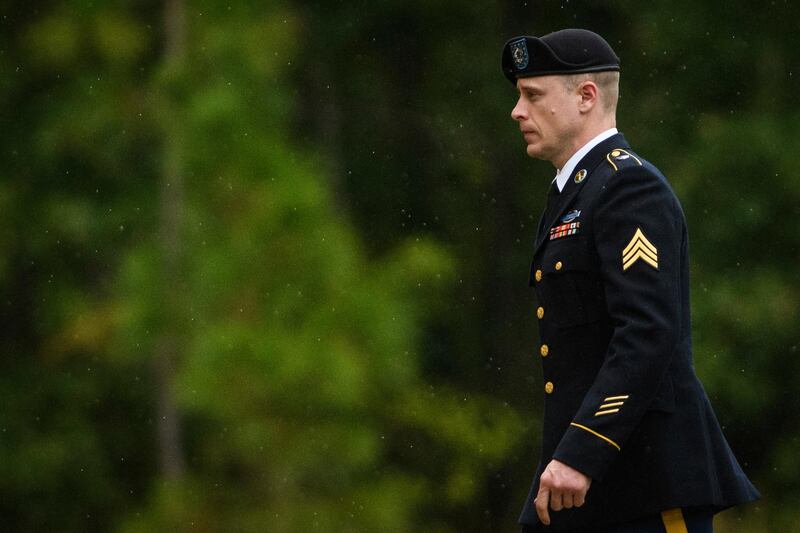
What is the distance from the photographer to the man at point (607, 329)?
2.98 meters

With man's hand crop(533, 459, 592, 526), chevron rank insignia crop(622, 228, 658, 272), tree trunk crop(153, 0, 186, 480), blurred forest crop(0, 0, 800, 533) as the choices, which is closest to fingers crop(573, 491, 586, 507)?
man's hand crop(533, 459, 592, 526)

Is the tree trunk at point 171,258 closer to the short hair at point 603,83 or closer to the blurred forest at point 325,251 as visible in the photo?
the blurred forest at point 325,251

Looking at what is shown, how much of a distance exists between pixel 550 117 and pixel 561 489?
0.77 metres

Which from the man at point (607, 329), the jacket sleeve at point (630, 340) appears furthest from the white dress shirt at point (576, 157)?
the jacket sleeve at point (630, 340)

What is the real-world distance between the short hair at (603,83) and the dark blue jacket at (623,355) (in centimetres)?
8

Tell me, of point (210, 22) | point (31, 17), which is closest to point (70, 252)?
point (31, 17)

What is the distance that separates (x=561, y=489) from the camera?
9.67 feet

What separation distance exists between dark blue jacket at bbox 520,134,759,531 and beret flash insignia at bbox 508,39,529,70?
0.24 m

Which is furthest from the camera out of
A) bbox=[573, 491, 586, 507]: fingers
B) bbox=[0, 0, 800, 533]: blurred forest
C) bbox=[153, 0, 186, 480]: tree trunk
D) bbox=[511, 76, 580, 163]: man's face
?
bbox=[153, 0, 186, 480]: tree trunk

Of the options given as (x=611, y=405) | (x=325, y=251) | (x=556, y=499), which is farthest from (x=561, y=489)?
(x=325, y=251)

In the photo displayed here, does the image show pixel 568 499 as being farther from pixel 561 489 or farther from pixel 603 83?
pixel 603 83

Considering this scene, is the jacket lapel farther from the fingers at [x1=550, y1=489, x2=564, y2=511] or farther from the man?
the fingers at [x1=550, y1=489, x2=564, y2=511]

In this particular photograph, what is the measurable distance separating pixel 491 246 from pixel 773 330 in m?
4.45

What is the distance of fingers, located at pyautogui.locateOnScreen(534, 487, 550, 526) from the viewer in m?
2.95
